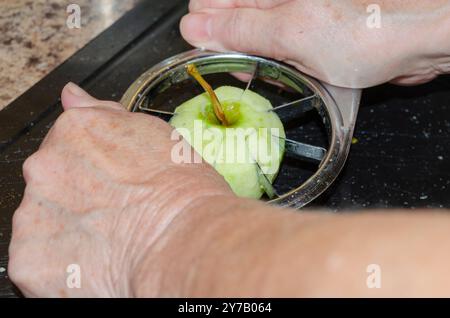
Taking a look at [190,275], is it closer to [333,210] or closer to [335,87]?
[333,210]

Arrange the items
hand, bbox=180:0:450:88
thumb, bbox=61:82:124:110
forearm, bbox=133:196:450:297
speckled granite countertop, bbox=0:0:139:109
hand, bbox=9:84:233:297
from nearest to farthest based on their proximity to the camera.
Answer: forearm, bbox=133:196:450:297 < hand, bbox=9:84:233:297 < thumb, bbox=61:82:124:110 < hand, bbox=180:0:450:88 < speckled granite countertop, bbox=0:0:139:109

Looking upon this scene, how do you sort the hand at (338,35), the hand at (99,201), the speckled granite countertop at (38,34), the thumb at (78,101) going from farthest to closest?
the speckled granite countertop at (38,34) → the hand at (338,35) → the thumb at (78,101) → the hand at (99,201)

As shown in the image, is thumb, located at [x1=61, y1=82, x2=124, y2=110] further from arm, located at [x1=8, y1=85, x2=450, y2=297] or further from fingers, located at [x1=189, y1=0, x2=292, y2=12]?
fingers, located at [x1=189, y1=0, x2=292, y2=12]

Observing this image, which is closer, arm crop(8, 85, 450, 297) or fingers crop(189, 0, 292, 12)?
arm crop(8, 85, 450, 297)

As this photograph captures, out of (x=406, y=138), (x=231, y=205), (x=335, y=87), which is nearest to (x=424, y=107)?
(x=406, y=138)
